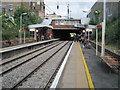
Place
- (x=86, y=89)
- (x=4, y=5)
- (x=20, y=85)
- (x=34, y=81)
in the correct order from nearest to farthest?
(x=86, y=89), (x=20, y=85), (x=34, y=81), (x=4, y=5)

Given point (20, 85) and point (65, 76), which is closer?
point (20, 85)

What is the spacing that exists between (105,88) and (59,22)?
42255 mm

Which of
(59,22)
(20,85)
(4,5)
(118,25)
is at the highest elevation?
(4,5)

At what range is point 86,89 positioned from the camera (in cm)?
580

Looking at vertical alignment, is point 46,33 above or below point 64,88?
above

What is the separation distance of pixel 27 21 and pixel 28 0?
25.2 meters

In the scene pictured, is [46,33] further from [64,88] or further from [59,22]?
[64,88]

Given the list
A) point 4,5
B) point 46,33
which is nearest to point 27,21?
point 46,33

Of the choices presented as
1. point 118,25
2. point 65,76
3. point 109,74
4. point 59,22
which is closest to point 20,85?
point 65,76

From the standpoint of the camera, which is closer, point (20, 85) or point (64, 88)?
point (64, 88)

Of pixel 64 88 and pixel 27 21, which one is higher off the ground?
pixel 27 21

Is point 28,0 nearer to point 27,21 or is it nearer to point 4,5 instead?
point 4,5

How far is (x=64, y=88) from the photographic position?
6.01 metres

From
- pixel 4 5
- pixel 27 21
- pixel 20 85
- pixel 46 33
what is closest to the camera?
pixel 20 85
